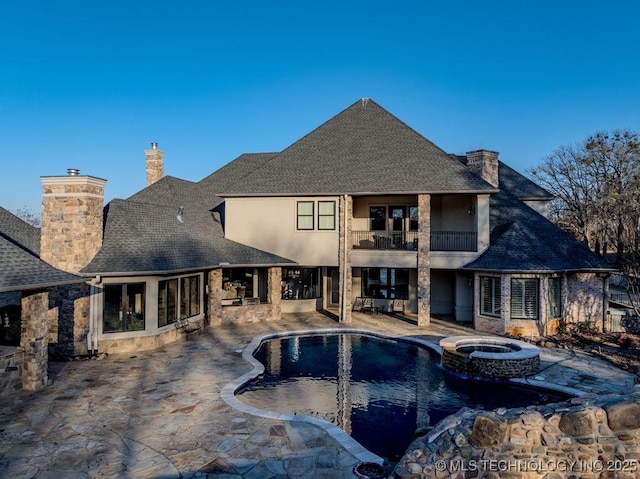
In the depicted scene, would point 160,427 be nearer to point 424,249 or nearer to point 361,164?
point 424,249

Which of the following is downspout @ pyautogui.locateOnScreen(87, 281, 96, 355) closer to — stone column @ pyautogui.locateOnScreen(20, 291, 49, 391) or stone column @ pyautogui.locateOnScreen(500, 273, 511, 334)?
stone column @ pyautogui.locateOnScreen(20, 291, 49, 391)

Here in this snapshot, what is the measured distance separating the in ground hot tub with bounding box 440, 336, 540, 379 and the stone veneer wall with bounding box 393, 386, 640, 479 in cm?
662

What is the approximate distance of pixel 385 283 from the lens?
22.4 metres

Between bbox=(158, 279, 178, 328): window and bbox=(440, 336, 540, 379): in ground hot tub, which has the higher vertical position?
bbox=(158, 279, 178, 328): window

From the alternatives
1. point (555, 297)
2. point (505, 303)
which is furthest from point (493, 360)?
point (555, 297)

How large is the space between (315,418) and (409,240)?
45.1ft

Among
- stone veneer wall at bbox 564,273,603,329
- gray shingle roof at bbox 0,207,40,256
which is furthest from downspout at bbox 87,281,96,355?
stone veneer wall at bbox 564,273,603,329

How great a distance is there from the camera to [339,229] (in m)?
19.8

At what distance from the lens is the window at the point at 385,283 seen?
22.1 meters

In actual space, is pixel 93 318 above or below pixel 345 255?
below

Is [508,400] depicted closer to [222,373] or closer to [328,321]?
[222,373]

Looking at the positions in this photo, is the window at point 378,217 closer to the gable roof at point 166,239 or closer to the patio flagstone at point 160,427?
the gable roof at point 166,239

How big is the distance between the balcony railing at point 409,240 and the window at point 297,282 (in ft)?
9.29

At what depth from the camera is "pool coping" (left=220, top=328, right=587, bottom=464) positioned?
746 cm
